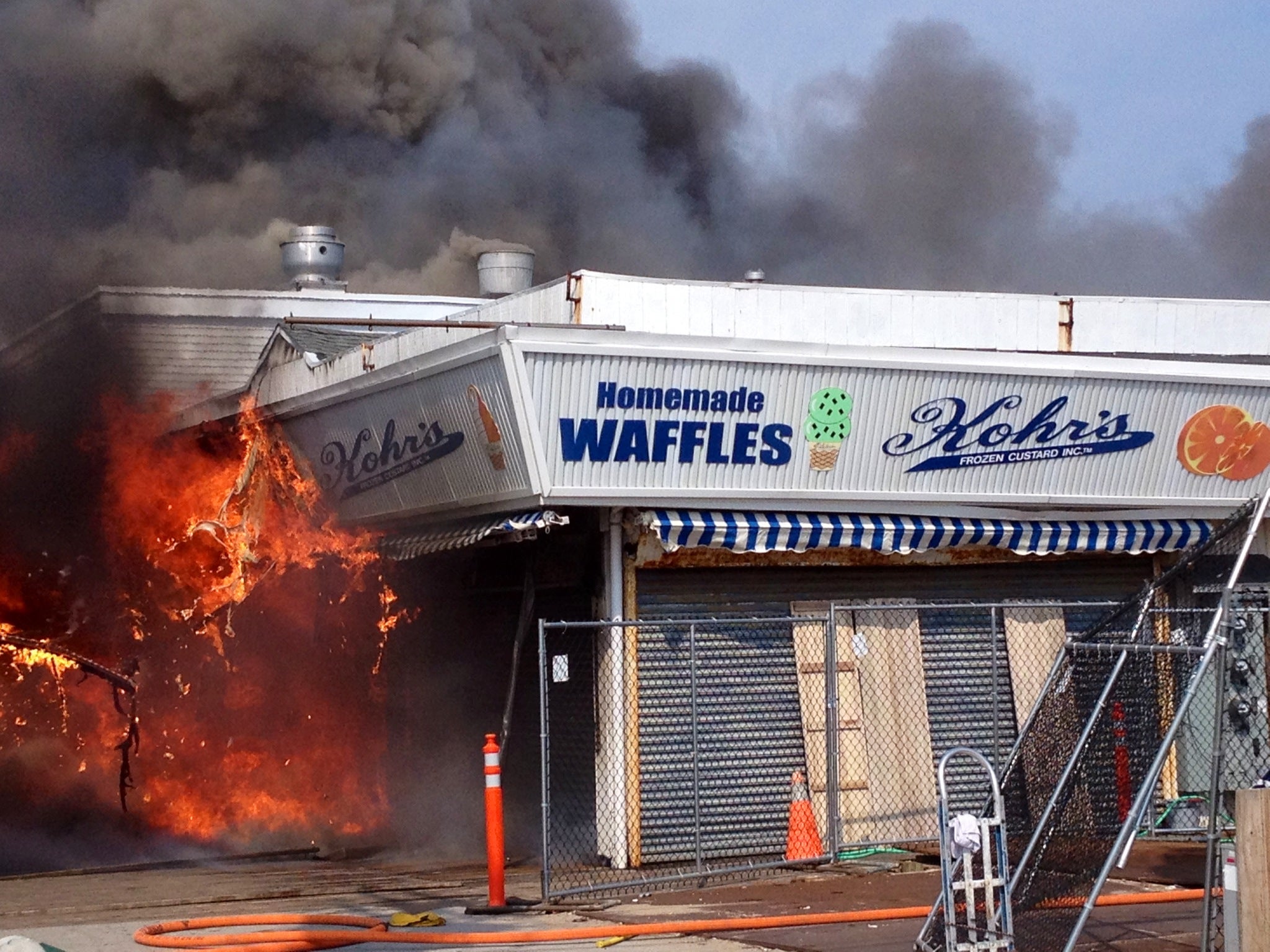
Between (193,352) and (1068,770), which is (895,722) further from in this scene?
(193,352)

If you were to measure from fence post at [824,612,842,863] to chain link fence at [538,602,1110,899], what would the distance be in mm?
14

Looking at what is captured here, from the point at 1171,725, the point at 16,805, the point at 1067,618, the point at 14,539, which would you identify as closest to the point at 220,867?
the point at 16,805

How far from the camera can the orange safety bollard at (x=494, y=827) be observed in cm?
1043

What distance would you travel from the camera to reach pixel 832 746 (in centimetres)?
1266

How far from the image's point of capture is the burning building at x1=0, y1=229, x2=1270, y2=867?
41.7 feet

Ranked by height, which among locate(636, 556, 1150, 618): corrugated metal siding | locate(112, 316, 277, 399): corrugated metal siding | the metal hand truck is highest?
locate(112, 316, 277, 399): corrugated metal siding

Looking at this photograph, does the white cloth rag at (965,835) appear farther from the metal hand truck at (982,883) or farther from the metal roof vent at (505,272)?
the metal roof vent at (505,272)

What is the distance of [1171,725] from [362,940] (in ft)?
15.3

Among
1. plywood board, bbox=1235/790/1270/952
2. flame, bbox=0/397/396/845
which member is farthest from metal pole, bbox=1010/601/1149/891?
flame, bbox=0/397/396/845

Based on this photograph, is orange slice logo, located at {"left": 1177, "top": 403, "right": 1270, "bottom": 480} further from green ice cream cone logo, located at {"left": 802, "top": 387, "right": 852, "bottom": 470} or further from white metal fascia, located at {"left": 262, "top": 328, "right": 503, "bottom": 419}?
white metal fascia, located at {"left": 262, "top": 328, "right": 503, "bottom": 419}

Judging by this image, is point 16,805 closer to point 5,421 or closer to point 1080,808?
point 5,421

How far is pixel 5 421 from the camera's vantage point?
15109 mm

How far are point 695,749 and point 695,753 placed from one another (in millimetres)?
76

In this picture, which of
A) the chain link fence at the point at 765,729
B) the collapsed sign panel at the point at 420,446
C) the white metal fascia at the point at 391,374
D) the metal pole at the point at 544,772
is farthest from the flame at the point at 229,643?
the metal pole at the point at 544,772
